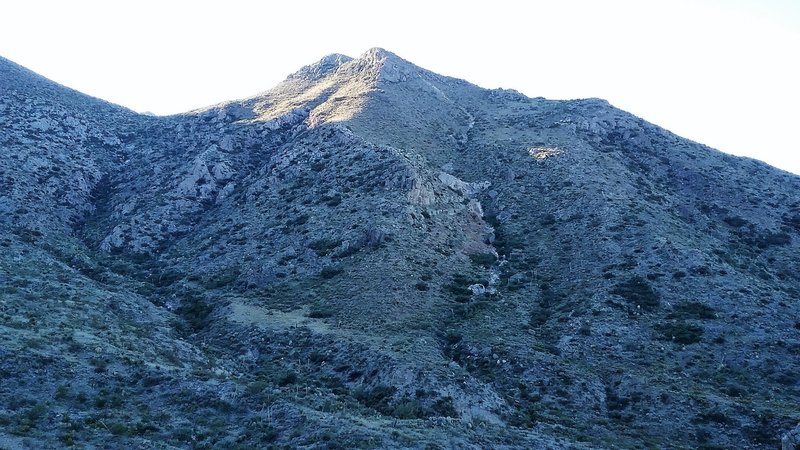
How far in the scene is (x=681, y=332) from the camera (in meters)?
40.9

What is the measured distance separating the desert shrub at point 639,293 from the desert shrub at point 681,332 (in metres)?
2.54

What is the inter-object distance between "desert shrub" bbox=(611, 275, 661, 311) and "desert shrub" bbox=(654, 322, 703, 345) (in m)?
2.54

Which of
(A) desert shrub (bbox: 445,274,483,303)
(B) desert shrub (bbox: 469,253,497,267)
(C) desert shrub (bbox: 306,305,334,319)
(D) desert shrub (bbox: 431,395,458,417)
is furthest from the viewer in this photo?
(B) desert shrub (bbox: 469,253,497,267)

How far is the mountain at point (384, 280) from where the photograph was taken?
1131 inches

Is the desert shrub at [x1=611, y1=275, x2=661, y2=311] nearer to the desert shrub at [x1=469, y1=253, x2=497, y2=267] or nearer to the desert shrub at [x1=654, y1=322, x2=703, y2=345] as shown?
the desert shrub at [x1=654, y1=322, x2=703, y2=345]

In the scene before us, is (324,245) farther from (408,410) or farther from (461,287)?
(408,410)

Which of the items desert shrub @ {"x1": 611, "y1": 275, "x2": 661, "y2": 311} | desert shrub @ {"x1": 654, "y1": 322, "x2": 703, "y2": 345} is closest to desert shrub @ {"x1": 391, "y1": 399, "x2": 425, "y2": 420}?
desert shrub @ {"x1": 654, "y1": 322, "x2": 703, "y2": 345}

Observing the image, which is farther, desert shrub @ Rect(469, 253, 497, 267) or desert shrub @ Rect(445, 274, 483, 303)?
desert shrub @ Rect(469, 253, 497, 267)

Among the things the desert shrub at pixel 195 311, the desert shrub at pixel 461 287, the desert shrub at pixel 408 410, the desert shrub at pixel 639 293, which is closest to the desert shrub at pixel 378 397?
the desert shrub at pixel 408 410

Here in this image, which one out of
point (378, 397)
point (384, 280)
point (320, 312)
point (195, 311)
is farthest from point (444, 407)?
point (195, 311)

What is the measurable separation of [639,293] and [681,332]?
18.4 ft

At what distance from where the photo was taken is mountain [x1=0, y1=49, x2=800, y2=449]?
28.7 metres

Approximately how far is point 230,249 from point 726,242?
53.8 m

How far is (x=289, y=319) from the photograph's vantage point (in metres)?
44.2
